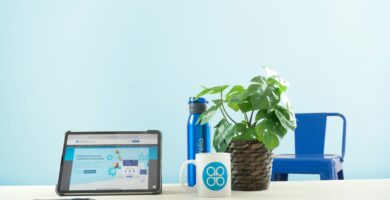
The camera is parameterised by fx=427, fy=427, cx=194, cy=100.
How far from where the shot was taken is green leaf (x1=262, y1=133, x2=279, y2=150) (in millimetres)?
1023

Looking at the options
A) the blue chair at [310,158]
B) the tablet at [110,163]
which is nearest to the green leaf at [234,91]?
the tablet at [110,163]

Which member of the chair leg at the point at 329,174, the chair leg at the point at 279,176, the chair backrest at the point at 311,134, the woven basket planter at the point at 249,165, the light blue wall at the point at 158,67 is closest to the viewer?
the woven basket planter at the point at 249,165

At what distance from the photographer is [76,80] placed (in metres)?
4.09

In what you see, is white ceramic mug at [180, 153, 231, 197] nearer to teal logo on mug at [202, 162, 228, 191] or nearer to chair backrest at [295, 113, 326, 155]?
teal logo on mug at [202, 162, 228, 191]

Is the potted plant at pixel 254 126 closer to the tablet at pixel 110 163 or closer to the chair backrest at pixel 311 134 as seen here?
the tablet at pixel 110 163

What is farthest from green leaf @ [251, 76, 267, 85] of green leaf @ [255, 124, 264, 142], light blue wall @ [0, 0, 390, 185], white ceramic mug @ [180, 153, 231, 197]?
light blue wall @ [0, 0, 390, 185]

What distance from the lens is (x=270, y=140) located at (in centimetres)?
102

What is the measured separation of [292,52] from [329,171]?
6.93 feet

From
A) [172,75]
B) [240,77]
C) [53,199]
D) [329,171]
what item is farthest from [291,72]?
[53,199]

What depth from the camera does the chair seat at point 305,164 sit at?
2.27 m

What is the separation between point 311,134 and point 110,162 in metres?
1.90

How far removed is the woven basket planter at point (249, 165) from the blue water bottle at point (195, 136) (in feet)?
0.23

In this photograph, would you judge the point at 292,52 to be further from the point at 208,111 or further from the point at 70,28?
the point at 208,111

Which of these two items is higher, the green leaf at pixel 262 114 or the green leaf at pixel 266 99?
the green leaf at pixel 266 99
